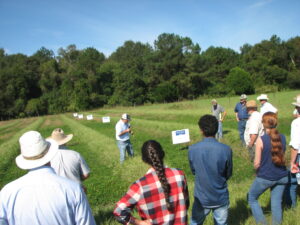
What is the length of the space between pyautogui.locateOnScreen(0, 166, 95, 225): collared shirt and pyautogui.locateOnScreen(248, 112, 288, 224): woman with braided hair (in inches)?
112

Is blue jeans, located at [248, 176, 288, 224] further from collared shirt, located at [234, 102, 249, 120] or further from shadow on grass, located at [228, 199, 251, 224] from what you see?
collared shirt, located at [234, 102, 249, 120]

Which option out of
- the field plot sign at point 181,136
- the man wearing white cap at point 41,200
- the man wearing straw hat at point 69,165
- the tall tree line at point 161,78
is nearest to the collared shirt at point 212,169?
the man wearing white cap at point 41,200

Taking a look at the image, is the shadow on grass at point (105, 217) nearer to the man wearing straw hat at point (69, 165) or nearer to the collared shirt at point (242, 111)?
the man wearing straw hat at point (69, 165)

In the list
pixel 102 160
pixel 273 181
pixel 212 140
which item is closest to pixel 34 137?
pixel 212 140

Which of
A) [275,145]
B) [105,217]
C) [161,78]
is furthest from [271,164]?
[161,78]

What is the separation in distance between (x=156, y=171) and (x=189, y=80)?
240ft

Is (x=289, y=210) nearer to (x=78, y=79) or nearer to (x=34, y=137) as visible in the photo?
(x=34, y=137)

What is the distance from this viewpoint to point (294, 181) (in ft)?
14.5

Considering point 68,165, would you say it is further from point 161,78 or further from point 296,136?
point 161,78

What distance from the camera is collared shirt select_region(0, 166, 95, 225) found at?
2227 millimetres

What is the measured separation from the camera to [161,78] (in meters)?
78.4

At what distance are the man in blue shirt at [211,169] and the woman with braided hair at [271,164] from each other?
75 cm

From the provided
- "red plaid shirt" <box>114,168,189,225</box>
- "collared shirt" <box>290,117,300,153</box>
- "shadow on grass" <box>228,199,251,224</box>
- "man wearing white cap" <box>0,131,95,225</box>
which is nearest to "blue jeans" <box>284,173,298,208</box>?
"collared shirt" <box>290,117,300,153</box>

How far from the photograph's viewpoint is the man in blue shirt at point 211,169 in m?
3.35
